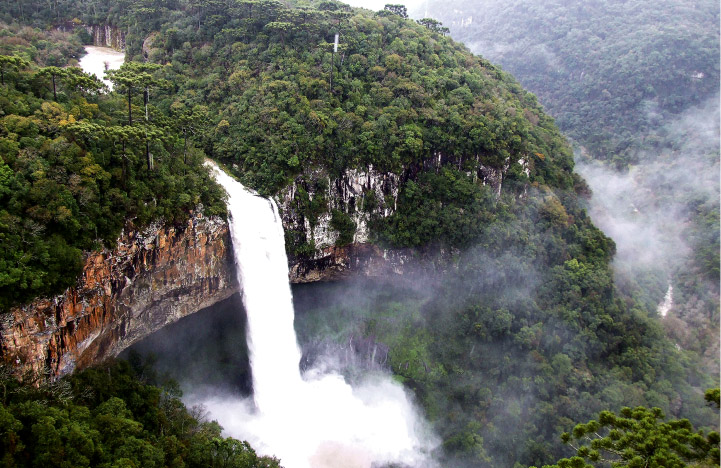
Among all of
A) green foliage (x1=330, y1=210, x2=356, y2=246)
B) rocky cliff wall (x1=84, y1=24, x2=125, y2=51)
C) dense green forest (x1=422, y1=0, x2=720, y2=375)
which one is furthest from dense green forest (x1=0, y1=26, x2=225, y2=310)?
dense green forest (x1=422, y1=0, x2=720, y2=375)

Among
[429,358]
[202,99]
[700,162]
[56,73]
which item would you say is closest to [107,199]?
[56,73]

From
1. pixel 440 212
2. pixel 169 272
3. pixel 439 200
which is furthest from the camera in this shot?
pixel 439 200

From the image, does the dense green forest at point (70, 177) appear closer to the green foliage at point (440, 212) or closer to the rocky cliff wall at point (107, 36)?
the green foliage at point (440, 212)

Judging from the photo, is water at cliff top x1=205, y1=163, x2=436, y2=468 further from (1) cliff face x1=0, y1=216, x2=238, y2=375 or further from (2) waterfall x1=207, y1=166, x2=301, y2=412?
(1) cliff face x1=0, y1=216, x2=238, y2=375

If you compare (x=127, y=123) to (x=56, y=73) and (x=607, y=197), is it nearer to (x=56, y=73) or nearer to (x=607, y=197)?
(x=56, y=73)

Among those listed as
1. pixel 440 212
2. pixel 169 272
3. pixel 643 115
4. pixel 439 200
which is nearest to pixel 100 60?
pixel 169 272

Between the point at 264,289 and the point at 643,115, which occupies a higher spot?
the point at 643,115

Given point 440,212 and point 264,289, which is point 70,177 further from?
point 440,212
